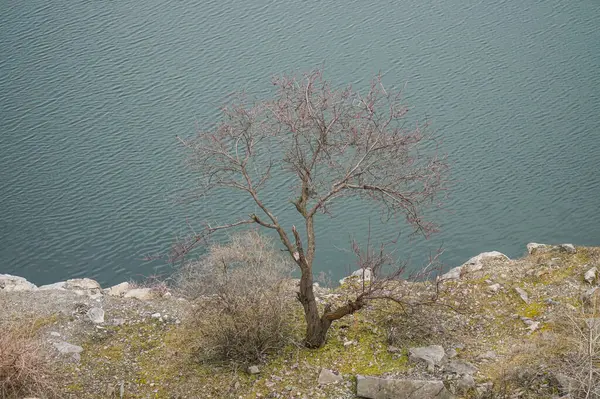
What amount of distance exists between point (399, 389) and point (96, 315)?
5998mm

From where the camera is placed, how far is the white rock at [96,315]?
1330 centimetres

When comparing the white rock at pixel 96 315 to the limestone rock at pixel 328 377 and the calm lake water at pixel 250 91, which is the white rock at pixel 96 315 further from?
the calm lake water at pixel 250 91

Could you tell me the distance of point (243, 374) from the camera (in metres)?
11.7

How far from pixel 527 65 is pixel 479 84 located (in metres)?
3.15

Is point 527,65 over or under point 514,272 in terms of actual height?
over

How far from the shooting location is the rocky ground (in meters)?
10.7

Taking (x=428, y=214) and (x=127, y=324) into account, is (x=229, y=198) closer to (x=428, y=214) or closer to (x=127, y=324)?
(x=428, y=214)

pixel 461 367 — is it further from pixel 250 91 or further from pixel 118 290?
pixel 250 91

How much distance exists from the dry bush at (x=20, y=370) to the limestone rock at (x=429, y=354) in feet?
18.8

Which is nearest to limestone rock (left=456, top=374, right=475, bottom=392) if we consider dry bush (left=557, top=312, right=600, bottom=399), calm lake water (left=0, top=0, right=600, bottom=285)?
dry bush (left=557, top=312, right=600, bottom=399)

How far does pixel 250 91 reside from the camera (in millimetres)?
31297

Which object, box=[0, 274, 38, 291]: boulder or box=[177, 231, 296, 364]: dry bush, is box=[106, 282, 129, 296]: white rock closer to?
box=[0, 274, 38, 291]: boulder

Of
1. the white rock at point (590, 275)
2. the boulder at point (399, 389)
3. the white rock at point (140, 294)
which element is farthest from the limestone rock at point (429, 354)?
the white rock at point (140, 294)

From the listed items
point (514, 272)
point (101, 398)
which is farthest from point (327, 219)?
point (101, 398)
